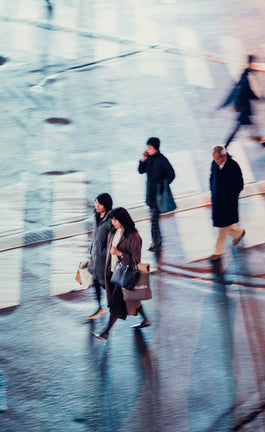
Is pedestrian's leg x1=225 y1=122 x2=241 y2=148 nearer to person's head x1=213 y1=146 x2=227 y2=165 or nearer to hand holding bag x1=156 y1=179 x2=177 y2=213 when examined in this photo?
hand holding bag x1=156 y1=179 x2=177 y2=213

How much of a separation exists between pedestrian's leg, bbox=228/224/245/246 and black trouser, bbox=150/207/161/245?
1.03 metres

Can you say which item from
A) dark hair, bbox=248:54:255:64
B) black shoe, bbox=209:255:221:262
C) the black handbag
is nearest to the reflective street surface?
black shoe, bbox=209:255:221:262

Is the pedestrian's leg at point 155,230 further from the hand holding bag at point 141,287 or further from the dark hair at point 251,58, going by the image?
the dark hair at point 251,58

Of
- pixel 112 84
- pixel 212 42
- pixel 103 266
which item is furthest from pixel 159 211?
pixel 212 42

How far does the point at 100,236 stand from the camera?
24.6ft

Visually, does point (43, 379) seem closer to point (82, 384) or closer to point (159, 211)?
point (82, 384)

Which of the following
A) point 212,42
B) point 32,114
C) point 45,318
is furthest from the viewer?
point 212,42

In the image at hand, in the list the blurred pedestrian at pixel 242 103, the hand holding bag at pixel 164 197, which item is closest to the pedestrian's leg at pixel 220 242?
the hand holding bag at pixel 164 197

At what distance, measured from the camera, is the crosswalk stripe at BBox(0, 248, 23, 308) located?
8.70m

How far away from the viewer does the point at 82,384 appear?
23.8 feet

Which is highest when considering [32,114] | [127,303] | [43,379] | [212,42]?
[212,42]

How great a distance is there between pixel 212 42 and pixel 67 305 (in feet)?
33.9

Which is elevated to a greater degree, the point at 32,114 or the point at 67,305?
the point at 32,114

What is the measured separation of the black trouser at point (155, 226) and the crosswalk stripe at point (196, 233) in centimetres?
41
